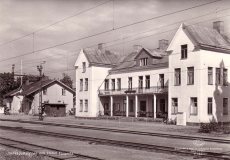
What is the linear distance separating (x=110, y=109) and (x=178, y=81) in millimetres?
15022

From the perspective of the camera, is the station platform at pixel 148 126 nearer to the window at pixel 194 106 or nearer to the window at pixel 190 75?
the window at pixel 194 106

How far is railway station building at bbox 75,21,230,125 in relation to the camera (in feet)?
104

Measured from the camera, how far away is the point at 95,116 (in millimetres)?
46344

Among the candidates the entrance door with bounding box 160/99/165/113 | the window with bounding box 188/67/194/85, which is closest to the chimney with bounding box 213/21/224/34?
the window with bounding box 188/67/194/85

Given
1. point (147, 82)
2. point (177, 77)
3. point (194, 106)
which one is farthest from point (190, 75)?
point (147, 82)

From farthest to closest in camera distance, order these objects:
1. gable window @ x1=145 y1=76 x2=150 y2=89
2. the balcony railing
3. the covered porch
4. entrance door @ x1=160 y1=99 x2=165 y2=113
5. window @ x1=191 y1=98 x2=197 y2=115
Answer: gable window @ x1=145 y1=76 x2=150 y2=89
entrance door @ x1=160 y1=99 x2=165 y2=113
the covered porch
the balcony railing
window @ x1=191 y1=98 x2=197 y2=115

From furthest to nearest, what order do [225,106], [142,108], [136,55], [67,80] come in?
[67,80] < [136,55] < [142,108] < [225,106]

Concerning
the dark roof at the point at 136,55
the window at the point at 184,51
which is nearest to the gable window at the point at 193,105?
the window at the point at 184,51

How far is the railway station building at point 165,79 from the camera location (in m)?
31.7

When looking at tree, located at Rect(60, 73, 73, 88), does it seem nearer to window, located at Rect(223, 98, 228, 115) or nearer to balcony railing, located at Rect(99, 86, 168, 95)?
balcony railing, located at Rect(99, 86, 168, 95)

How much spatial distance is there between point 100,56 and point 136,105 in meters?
11.9

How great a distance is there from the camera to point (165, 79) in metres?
37.5

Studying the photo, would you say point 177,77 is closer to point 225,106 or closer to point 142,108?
point 225,106

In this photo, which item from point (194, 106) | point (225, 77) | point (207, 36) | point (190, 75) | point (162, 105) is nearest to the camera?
point (194, 106)
